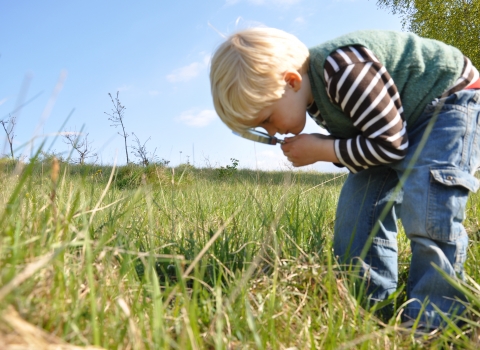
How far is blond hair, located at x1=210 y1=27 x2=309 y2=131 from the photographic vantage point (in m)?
2.05

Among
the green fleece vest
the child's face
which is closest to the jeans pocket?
the green fleece vest

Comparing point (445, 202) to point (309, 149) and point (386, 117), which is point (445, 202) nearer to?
point (386, 117)

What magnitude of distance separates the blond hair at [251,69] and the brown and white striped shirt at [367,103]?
21cm

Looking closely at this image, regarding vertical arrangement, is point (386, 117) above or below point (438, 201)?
above

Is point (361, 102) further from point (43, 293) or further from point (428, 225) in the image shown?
point (43, 293)

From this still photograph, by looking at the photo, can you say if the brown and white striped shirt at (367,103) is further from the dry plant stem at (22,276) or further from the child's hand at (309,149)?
the dry plant stem at (22,276)

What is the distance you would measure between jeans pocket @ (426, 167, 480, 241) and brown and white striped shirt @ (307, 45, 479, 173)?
20cm

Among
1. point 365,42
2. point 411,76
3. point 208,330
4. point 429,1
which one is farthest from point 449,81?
point 429,1

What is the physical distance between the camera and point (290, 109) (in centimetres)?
217

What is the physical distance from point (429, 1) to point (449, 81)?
49.2 ft

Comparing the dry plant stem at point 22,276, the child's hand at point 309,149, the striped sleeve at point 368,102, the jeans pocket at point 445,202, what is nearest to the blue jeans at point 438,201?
the jeans pocket at point 445,202

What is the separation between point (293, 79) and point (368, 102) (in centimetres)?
37

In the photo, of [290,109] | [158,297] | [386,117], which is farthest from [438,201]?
[158,297]

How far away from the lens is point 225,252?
6.76ft
